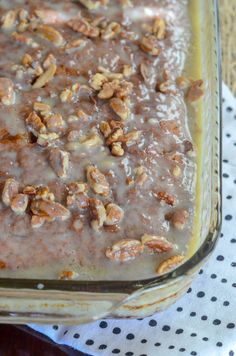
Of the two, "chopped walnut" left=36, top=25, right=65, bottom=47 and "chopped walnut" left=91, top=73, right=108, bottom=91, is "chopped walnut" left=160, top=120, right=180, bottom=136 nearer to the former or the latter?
"chopped walnut" left=91, top=73, right=108, bottom=91

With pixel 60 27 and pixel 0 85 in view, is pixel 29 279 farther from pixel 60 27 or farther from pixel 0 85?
pixel 60 27

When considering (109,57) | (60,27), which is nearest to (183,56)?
(109,57)

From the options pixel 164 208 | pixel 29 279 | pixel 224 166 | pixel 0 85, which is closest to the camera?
pixel 29 279

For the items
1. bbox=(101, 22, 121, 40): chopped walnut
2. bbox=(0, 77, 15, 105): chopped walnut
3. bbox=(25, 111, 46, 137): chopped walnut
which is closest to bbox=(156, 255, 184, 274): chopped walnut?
bbox=(25, 111, 46, 137): chopped walnut

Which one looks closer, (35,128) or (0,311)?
(0,311)

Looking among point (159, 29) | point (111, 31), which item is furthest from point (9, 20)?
point (159, 29)

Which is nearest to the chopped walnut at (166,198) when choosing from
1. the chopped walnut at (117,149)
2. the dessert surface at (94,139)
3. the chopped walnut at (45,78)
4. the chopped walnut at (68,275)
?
the dessert surface at (94,139)

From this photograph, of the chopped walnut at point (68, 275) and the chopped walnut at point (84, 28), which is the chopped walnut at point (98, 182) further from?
the chopped walnut at point (84, 28)
